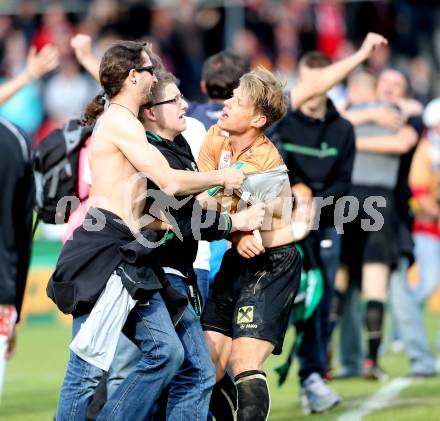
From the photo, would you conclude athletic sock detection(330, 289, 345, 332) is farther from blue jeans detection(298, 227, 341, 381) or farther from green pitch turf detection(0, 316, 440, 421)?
blue jeans detection(298, 227, 341, 381)

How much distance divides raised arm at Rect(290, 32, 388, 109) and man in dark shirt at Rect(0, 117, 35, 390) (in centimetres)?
242

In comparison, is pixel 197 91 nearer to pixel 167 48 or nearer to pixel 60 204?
pixel 167 48

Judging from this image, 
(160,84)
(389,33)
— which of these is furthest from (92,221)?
(389,33)

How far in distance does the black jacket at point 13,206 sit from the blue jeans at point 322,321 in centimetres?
290

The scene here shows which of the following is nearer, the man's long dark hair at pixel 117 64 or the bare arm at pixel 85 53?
the man's long dark hair at pixel 117 64

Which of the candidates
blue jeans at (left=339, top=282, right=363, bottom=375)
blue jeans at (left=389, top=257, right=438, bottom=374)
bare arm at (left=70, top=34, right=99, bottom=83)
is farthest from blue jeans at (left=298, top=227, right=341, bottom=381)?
bare arm at (left=70, top=34, right=99, bottom=83)

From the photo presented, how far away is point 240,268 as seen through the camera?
6848mm

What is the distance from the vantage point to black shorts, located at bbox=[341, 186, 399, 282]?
427 inches

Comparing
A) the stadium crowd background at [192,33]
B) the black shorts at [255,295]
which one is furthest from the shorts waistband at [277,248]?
the stadium crowd background at [192,33]

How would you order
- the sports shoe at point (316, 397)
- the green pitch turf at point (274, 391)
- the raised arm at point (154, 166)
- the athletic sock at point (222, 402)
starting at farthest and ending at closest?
the sports shoe at point (316, 397), the green pitch turf at point (274, 391), the athletic sock at point (222, 402), the raised arm at point (154, 166)

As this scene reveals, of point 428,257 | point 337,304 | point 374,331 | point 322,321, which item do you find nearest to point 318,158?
point 322,321

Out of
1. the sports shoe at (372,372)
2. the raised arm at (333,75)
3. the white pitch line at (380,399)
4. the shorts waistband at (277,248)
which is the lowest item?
the white pitch line at (380,399)

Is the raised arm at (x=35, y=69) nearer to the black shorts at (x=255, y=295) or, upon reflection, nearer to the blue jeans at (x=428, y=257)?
the black shorts at (x=255, y=295)

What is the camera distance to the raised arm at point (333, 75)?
8.12 metres
